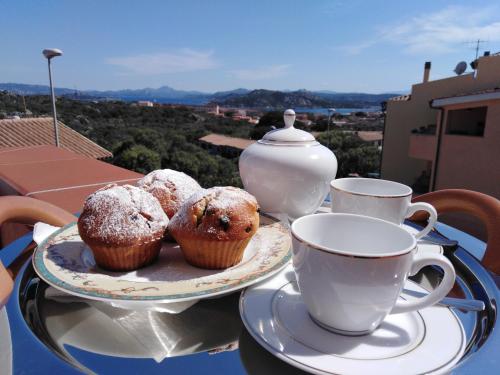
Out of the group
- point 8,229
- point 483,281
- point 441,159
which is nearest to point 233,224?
point 483,281

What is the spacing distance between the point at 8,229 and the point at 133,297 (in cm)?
152

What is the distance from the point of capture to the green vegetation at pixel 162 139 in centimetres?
1673

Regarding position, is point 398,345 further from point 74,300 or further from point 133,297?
point 74,300

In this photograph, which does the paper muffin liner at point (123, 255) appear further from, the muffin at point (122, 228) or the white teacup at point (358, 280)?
the white teacup at point (358, 280)

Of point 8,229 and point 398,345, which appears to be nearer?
point 398,345

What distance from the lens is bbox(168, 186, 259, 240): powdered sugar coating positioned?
2.54 feet

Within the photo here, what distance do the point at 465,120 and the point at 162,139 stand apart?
15807 millimetres

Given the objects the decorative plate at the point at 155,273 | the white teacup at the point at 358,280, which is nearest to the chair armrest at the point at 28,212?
the decorative plate at the point at 155,273

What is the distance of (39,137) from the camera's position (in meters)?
12.1

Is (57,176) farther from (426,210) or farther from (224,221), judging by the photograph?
(426,210)

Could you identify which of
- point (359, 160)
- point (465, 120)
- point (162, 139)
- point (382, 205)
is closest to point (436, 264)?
point (382, 205)

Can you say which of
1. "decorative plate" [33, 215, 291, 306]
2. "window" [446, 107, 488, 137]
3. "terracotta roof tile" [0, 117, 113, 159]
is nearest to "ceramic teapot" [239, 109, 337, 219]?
"decorative plate" [33, 215, 291, 306]

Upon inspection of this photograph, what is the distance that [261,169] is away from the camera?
1.00m

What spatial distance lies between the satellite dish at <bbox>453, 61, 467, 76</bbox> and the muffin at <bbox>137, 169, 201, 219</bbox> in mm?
12754
